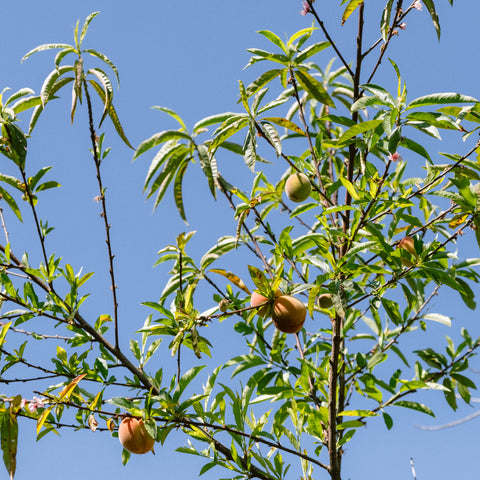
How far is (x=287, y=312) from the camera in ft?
7.21

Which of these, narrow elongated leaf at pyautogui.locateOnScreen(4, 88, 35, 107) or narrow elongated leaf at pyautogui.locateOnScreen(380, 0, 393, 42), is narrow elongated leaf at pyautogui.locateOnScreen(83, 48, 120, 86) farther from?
narrow elongated leaf at pyautogui.locateOnScreen(380, 0, 393, 42)

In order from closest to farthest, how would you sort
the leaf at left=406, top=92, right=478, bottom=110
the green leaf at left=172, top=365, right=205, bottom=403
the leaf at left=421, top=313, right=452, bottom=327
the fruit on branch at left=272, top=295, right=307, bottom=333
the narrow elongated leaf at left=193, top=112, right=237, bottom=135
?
the leaf at left=406, top=92, right=478, bottom=110, the green leaf at left=172, top=365, right=205, bottom=403, the fruit on branch at left=272, top=295, right=307, bottom=333, the narrow elongated leaf at left=193, top=112, right=237, bottom=135, the leaf at left=421, top=313, right=452, bottom=327

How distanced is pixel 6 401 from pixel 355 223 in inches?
53.0

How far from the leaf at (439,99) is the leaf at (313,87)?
0.35 metres

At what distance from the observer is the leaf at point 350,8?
215cm

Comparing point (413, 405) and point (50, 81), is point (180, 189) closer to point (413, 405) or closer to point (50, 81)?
point (50, 81)

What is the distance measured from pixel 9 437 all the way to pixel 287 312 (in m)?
1.02

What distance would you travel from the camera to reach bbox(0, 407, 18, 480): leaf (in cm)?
200

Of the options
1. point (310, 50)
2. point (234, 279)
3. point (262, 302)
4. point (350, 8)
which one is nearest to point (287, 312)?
point (262, 302)

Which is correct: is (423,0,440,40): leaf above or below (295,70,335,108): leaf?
above

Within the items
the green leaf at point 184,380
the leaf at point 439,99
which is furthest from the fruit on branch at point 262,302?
the leaf at point 439,99

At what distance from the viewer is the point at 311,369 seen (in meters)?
2.49

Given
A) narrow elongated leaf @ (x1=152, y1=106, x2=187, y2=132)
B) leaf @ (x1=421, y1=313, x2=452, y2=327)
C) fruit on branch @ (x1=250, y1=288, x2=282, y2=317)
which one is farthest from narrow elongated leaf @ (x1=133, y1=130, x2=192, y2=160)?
leaf @ (x1=421, y1=313, x2=452, y2=327)

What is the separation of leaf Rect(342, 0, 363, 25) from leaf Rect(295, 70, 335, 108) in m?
0.23
